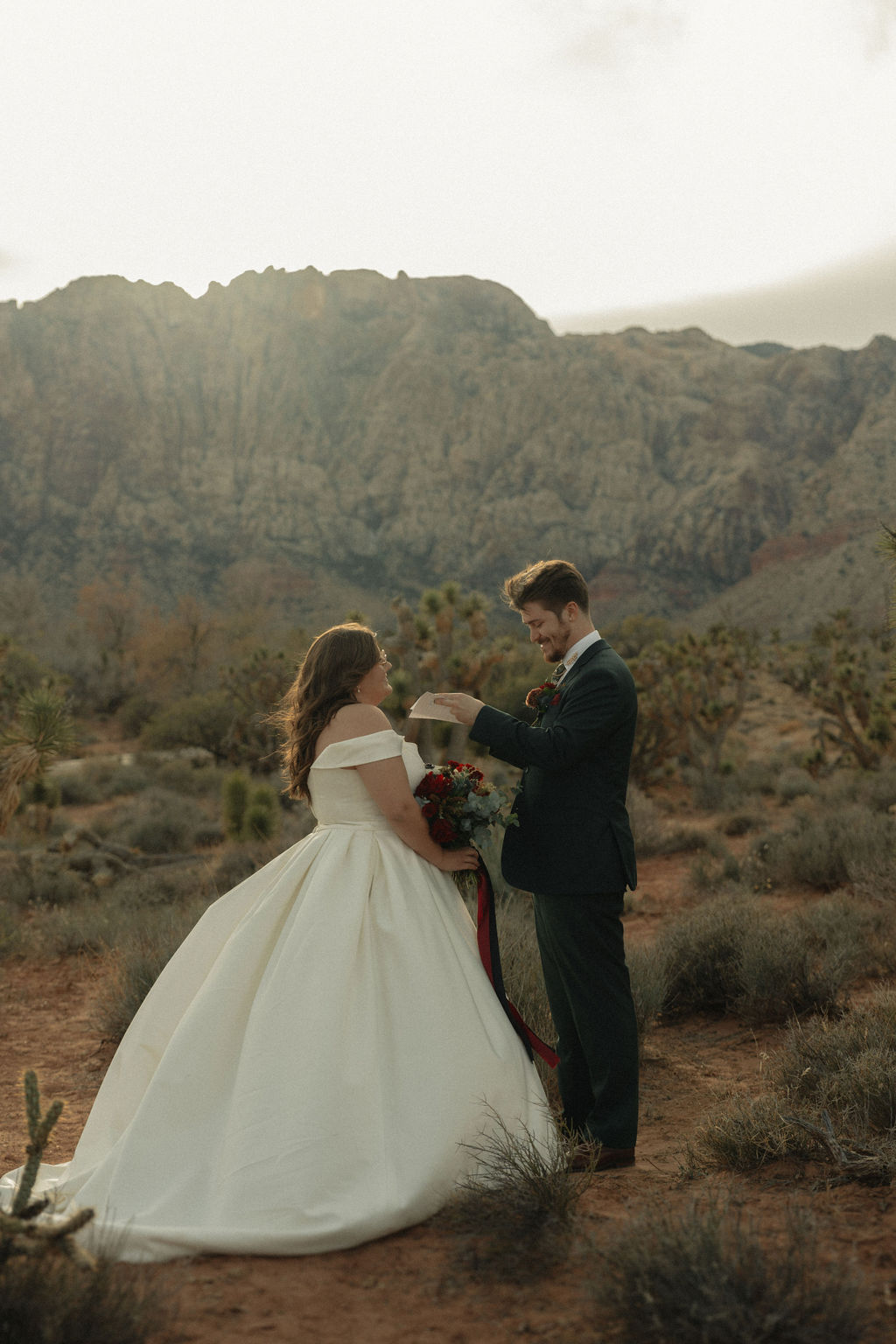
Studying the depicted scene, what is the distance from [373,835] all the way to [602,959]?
983 millimetres

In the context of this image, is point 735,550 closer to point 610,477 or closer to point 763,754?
point 610,477

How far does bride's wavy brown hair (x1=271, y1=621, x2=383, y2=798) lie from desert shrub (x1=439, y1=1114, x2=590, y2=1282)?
1.51 m

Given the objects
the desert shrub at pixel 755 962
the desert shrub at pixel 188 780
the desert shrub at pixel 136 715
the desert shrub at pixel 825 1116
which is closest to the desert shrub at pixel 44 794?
the desert shrub at pixel 188 780

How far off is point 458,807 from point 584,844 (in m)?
0.50

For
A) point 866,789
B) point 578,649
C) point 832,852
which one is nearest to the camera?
point 578,649

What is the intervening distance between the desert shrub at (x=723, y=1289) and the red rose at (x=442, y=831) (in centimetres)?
159

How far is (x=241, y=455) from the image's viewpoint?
7500 cm

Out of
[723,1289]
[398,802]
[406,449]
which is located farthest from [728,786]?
[406,449]

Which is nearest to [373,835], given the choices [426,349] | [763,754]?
[763,754]

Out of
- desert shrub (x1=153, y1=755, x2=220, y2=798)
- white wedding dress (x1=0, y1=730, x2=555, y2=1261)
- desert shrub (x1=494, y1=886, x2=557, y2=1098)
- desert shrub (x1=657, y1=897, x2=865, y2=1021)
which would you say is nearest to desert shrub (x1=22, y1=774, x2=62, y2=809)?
desert shrub (x1=153, y1=755, x2=220, y2=798)

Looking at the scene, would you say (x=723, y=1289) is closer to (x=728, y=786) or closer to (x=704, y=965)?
(x=704, y=965)

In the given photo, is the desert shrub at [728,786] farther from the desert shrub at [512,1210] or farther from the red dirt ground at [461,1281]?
the desert shrub at [512,1210]

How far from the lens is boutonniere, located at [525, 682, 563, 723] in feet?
13.5

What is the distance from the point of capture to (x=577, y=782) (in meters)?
3.95
